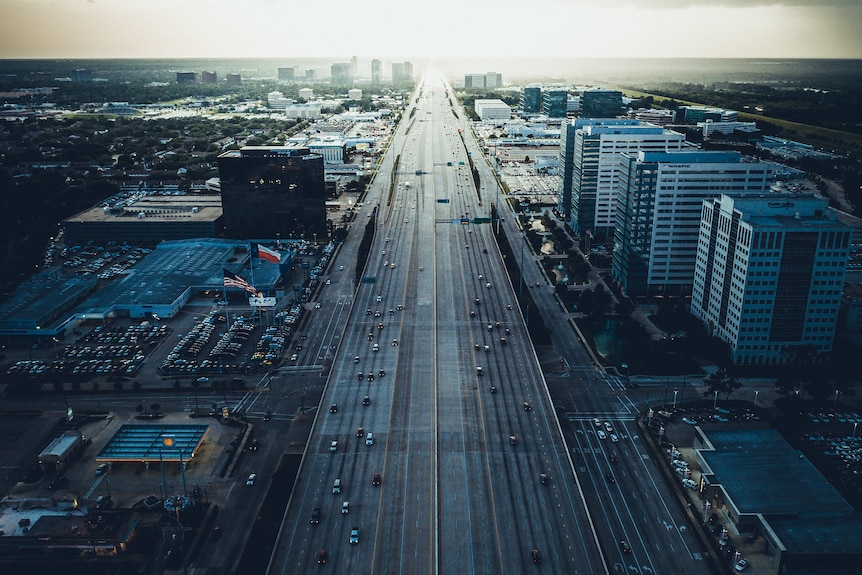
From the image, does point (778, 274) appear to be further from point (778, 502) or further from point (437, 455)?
point (437, 455)

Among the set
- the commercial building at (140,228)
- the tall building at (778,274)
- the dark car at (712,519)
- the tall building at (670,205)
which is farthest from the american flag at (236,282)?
the dark car at (712,519)

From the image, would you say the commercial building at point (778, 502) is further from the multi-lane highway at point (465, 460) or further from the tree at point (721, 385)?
the tree at point (721, 385)

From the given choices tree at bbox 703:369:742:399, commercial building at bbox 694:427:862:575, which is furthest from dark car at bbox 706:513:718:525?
tree at bbox 703:369:742:399

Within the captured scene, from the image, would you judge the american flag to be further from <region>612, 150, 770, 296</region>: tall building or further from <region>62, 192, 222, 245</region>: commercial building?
<region>612, 150, 770, 296</region>: tall building

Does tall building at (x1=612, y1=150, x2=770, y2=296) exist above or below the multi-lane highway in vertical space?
above

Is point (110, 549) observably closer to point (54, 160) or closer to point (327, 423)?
point (327, 423)

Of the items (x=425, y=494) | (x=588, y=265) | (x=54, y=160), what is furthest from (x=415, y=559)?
(x=54, y=160)
